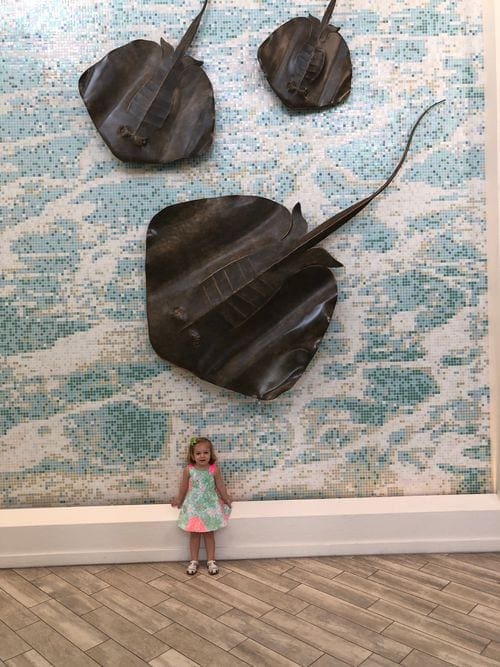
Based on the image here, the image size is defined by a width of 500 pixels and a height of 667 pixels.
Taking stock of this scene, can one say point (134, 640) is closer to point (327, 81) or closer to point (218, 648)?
point (218, 648)

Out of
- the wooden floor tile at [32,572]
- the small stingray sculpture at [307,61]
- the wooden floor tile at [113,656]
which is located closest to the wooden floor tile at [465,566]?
the wooden floor tile at [113,656]

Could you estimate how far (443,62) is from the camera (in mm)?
2332

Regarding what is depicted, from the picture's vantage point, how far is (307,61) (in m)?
2.25

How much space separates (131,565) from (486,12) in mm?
2852

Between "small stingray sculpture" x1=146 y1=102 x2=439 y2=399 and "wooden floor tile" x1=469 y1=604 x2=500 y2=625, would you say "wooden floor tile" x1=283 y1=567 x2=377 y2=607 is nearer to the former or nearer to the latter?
"wooden floor tile" x1=469 y1=604 x2=500 y2=625

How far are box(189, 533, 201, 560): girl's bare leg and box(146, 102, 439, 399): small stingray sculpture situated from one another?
637 mm

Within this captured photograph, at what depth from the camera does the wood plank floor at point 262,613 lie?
64.9 inches

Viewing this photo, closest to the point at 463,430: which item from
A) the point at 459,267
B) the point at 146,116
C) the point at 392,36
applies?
the point at 459,267

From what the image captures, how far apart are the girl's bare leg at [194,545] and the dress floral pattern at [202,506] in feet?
0.19

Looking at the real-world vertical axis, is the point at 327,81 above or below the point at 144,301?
above

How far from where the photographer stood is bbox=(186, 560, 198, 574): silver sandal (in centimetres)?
217

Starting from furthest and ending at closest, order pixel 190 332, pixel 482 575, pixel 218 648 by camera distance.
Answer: pixel 190 332 → pixel 482 575 → pixel 218 648

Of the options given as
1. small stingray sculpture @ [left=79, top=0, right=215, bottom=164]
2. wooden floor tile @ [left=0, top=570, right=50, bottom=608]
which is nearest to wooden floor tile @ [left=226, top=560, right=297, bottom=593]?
wooden floor tile @ [left=0, top=570, right=50, bottom=608]

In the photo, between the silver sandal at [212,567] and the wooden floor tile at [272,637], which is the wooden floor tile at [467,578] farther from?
the silver sandal at [212,567]
